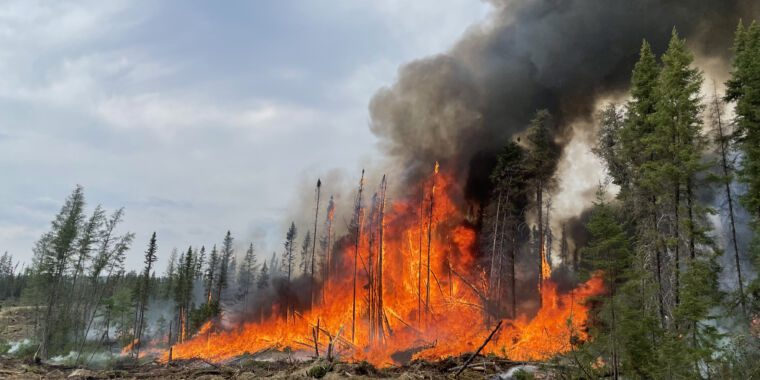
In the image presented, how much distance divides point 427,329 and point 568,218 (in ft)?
110

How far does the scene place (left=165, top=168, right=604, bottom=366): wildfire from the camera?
2981cm

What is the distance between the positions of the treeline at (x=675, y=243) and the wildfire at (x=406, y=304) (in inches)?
391

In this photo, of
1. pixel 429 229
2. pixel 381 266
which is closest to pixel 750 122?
pixel 429 229

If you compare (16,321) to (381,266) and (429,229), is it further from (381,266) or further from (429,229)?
(429,229)

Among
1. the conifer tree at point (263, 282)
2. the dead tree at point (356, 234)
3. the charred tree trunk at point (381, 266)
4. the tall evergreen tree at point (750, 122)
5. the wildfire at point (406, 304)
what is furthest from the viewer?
the conifer tree at point (263, 282)

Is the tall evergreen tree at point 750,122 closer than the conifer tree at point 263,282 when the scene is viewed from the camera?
Yes

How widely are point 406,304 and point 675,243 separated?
23.9 m

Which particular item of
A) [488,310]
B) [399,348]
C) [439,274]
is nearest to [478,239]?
[439,274]

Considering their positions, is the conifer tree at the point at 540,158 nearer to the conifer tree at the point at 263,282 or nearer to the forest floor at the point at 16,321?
the conifer tree at the point at 263,282

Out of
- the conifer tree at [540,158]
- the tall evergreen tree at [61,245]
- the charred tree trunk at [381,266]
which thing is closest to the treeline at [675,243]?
the conifer tree at [540,158]

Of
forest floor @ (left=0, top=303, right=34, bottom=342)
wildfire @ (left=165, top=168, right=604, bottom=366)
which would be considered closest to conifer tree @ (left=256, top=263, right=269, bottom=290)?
wildfire @ (left=165, top=168, right=604, bottom=366)

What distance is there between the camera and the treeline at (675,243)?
1338cm

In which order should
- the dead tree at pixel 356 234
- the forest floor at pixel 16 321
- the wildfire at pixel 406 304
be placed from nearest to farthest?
the wildfire at pixel 406 304 → the dead tree at pixel 356 234 → the forest floor at pixel 16 321

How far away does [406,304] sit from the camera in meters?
37.2
